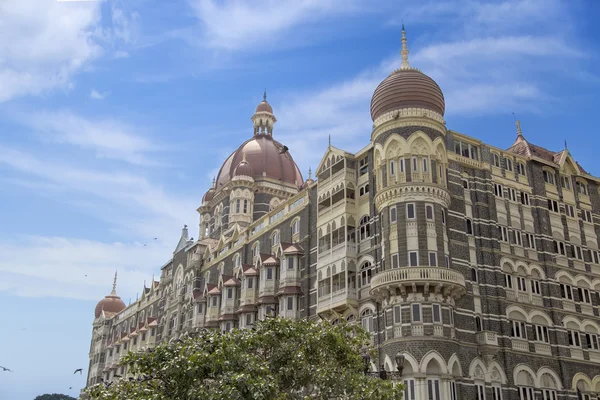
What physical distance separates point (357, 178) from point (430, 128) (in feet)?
22.7

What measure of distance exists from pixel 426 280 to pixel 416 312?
2033 millimetres

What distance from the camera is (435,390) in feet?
125

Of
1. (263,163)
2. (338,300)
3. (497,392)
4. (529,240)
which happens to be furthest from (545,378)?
(263,163)

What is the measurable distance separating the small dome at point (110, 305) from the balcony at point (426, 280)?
70.2 meters

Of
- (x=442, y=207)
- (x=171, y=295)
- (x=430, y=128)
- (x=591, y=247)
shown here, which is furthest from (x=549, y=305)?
(x=171, y=295)

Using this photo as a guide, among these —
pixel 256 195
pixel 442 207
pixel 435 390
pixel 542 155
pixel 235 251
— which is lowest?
pixel 435 390

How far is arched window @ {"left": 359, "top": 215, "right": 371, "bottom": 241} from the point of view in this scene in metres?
45.8

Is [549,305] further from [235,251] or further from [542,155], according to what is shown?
[235,251]

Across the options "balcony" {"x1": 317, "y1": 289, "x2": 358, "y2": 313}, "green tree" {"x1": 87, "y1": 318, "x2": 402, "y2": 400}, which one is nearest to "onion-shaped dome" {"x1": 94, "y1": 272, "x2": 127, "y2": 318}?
"balcony" {"x1": 317, "y1": 289, "x2": 358, "y2": 313}

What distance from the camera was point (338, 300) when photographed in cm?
4512

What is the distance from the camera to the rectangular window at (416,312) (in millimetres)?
39656

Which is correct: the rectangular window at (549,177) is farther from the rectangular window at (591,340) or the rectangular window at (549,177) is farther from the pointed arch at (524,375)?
the pointed arch at (524,375)

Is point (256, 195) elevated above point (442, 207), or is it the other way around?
point (256, 195)

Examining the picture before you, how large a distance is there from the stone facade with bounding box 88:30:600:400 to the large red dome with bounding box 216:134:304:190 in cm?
2032
